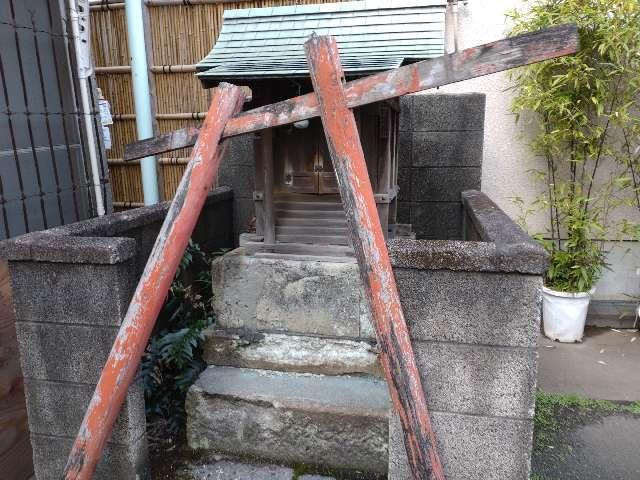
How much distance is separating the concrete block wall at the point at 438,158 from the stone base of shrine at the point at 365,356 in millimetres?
793

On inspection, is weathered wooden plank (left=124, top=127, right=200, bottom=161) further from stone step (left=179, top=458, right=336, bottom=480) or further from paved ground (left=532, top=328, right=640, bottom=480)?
paved ground (left=532, top=328, right=640, bottom=480)

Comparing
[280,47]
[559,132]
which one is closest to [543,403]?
[559,132]

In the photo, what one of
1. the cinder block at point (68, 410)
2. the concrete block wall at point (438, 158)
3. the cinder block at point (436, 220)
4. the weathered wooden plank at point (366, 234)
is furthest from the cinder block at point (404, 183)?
the cinder block at point (68, 410)

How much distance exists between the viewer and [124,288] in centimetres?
232

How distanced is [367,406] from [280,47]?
2183 millimetres

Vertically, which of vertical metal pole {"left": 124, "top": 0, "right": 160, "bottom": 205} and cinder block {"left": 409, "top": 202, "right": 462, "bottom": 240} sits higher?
vertical metal pole {"left": 124, "top": 0, "right": 160, "bottom": 205}

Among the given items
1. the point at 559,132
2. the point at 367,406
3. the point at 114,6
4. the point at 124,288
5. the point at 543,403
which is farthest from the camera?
the point at 114,6

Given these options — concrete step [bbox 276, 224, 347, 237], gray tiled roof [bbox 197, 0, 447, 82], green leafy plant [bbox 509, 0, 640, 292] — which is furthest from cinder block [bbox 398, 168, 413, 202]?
gray tiled roof [bbox 197, 0, 447, 82]

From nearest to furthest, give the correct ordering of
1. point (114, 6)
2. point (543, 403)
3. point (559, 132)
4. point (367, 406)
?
1. point (367, 406)
2. point (543, 403)
3. point (559, 132)
4. point (114, 6)

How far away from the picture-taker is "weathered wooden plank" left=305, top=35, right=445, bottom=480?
1.83 meters

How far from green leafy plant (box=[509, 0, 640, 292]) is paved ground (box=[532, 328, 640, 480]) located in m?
0.63

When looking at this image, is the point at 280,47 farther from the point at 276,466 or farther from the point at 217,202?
the point at 276,466

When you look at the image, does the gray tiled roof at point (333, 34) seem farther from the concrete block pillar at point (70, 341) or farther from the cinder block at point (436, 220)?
the cinder block at point (436, 220)

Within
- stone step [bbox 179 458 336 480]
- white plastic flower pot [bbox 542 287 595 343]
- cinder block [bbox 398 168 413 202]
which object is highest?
cinder block [bbox 398 168 413 202]
